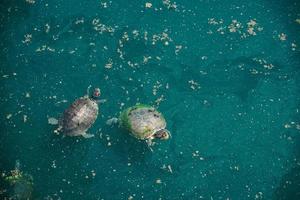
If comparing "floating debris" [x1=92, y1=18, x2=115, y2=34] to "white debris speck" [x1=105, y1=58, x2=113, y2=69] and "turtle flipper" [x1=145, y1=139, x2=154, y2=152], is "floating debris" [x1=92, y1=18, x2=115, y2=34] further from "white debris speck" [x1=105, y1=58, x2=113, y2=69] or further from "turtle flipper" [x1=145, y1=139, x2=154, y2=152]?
"turtle flipper" [x1=145, y1=139, x2=154, y2=152]

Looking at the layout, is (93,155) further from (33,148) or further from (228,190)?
(228,190)

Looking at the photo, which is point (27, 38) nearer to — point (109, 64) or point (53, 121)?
point (109, 64)

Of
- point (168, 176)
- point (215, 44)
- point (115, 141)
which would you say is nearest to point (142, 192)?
point (168, 176)

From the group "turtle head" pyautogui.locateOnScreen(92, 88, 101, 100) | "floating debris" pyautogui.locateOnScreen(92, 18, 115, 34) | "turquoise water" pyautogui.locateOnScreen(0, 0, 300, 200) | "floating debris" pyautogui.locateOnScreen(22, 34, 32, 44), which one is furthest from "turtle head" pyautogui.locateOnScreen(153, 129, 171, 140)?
"floating debris" pyautogui.locateOnScreen(22, 34, 32, 44)

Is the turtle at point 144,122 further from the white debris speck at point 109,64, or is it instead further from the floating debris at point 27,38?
the floating debris at point 27,38

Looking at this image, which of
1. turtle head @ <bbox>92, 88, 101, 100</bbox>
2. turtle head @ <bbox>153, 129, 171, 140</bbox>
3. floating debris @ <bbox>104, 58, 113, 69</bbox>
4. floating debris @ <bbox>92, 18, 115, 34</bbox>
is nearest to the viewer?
turtle head @ <bbox>153, 129, 171, 140</bbox>

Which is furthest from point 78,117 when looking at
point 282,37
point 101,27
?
point 282,37

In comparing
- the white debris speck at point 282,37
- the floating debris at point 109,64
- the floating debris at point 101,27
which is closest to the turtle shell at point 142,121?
the floating debris at point 109,64
